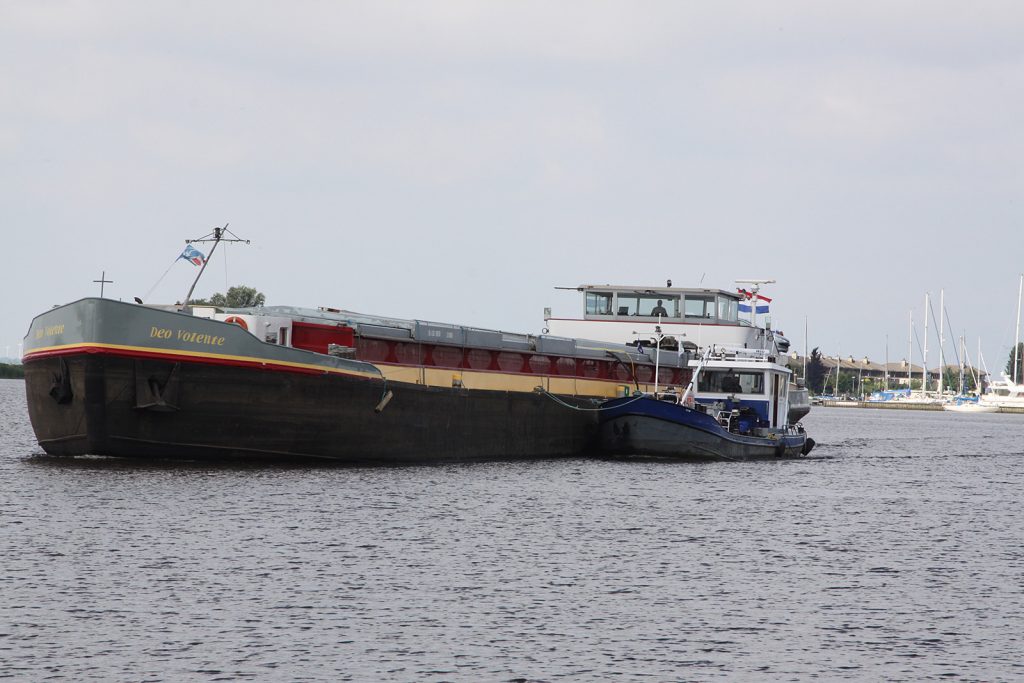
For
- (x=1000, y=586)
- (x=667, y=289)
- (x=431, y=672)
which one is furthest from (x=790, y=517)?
(x=667, y=289)

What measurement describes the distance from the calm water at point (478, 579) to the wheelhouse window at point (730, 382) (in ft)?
32.6

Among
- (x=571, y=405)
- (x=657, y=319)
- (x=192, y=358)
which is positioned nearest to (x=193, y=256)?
(x=192, y=358)

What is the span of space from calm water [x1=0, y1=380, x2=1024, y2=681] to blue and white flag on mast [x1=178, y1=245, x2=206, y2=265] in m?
5.77

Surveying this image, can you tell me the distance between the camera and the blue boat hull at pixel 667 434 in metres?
42.3

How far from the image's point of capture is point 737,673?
1545cm

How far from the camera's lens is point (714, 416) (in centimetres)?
4381

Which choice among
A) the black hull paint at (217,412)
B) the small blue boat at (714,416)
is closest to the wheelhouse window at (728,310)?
the small blue boat at (714,416)

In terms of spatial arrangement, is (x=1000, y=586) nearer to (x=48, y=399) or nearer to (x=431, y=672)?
(x=431, y=672)

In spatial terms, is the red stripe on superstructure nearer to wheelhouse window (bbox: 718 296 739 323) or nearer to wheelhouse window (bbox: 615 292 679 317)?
wheelhouse window (bbox: 615 292 679 317)

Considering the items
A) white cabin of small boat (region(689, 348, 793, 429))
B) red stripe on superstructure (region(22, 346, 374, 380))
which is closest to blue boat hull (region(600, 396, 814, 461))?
white cabin of small boat (region(689, 348, 793, 429))

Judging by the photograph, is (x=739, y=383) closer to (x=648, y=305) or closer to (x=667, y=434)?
(x=667, y=434)

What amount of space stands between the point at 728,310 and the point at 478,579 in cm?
3525

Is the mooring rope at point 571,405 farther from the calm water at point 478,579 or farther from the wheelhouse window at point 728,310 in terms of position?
the wheelhouse window at point 728,310

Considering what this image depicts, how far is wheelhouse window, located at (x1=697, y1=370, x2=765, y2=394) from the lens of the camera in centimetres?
4494
